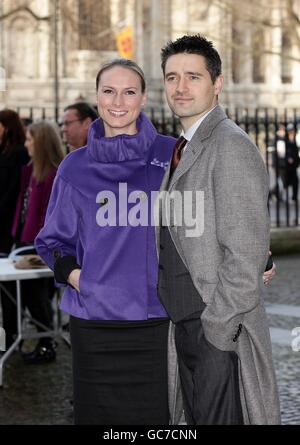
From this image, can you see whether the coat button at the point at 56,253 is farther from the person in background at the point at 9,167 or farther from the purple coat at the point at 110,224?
the person in background at the point at 9,167

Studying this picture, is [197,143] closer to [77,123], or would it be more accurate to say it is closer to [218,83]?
[218,83]

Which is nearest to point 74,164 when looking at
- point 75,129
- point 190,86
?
point 190,86

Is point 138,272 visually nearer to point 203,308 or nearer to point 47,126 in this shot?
point 203,308

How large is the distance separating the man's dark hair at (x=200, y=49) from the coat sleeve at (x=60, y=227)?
0.64 metres

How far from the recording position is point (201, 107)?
341 cm

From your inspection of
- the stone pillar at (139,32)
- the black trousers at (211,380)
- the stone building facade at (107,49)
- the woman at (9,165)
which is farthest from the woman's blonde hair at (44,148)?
the stone pillar at (139,32)

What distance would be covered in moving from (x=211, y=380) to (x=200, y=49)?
105 cm

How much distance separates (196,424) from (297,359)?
385 cm

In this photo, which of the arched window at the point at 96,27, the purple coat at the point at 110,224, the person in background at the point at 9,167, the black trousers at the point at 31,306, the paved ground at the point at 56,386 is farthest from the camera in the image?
the arched window at the point at 96,27

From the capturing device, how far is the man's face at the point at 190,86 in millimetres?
3393

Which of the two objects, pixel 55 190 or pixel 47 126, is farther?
pixel 47 126

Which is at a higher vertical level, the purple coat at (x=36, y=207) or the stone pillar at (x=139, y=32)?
the stone pillar at (x=139, y=32)

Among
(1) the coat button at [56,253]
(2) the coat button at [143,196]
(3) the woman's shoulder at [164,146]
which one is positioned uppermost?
(3) the woman's shoulder at [164,146]
